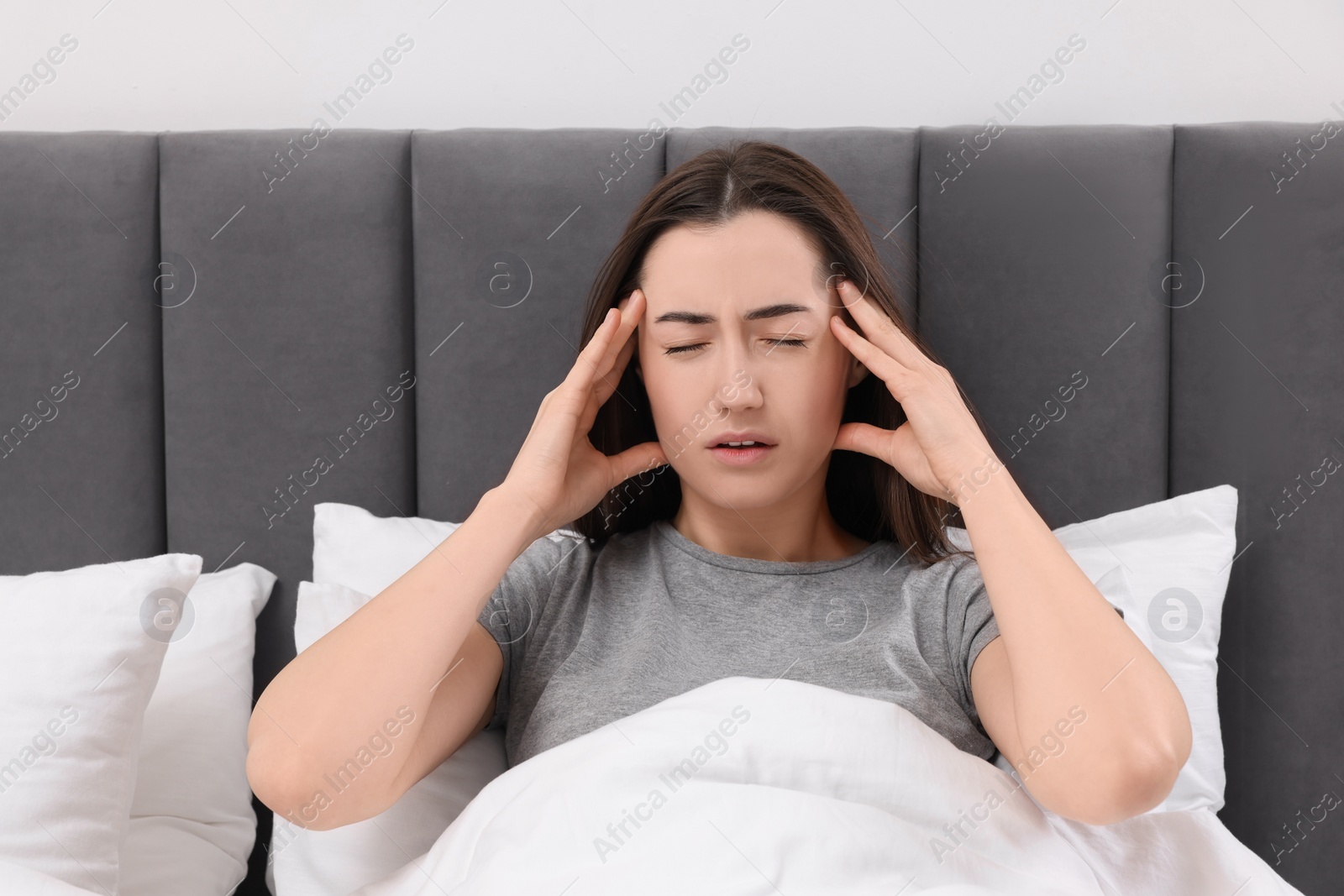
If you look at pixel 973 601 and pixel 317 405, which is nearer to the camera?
pixel 973 601

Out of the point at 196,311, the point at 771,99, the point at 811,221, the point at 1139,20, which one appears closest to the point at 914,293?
the point at 811,221

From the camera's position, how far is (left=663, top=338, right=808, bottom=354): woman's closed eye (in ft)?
3.19

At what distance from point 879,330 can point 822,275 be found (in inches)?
3.4

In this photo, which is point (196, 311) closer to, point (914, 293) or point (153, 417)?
point (153, 417)

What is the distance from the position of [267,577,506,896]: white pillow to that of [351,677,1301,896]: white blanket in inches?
3.0

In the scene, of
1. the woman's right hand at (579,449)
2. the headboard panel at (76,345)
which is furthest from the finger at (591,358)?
the headboard panel at (76,345)

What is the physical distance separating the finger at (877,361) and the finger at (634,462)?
0.25 m

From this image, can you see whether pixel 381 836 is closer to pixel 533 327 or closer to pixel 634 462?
pixel 634 462

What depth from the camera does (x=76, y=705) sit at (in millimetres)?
955

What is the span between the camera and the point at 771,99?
1.33 meters

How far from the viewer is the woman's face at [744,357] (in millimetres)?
962

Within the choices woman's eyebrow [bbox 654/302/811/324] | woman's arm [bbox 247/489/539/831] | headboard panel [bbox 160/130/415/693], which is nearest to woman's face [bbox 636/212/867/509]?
woman's eyebrow [bbox 654/302/811/324]

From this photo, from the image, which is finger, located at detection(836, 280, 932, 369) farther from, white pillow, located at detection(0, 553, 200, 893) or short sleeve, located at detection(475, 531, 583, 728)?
white pillow, located at detection(0, 553, 200, 893)

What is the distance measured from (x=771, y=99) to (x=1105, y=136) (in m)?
0.45
